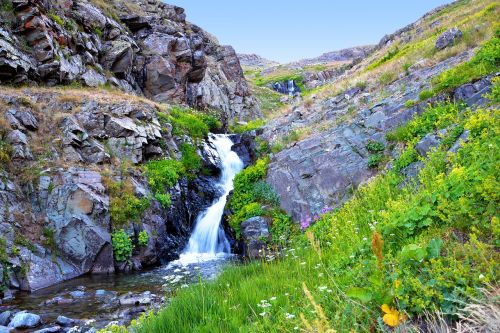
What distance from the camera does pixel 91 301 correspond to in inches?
372

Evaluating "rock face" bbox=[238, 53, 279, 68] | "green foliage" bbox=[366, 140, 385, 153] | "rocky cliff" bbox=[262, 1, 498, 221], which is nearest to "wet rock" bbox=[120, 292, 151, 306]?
"rocky cliff" bbox=[262, 1, 498, 221]

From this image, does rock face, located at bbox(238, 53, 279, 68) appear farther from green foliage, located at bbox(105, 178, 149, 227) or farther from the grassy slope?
the grassy slope

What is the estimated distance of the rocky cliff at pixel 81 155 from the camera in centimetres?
1233

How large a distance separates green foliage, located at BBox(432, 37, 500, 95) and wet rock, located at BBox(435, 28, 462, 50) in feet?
15.2

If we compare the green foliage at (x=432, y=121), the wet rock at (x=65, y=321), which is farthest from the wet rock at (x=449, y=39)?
the wet rock at (x=65, y=321)

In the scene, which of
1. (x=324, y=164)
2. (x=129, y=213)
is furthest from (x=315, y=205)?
(x=129, y=213)

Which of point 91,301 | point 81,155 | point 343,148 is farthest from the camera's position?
point 81,155

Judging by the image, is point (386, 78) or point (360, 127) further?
point (386, 78)

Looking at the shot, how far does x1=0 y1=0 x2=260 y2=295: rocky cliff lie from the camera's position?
485 inches

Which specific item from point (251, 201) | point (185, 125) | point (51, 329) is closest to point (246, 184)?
point (251, 201)

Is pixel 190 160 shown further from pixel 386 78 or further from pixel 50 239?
pixel 386 78

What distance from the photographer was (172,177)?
16594mm

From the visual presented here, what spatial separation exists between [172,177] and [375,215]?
11.9m

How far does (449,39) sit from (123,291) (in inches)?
642
